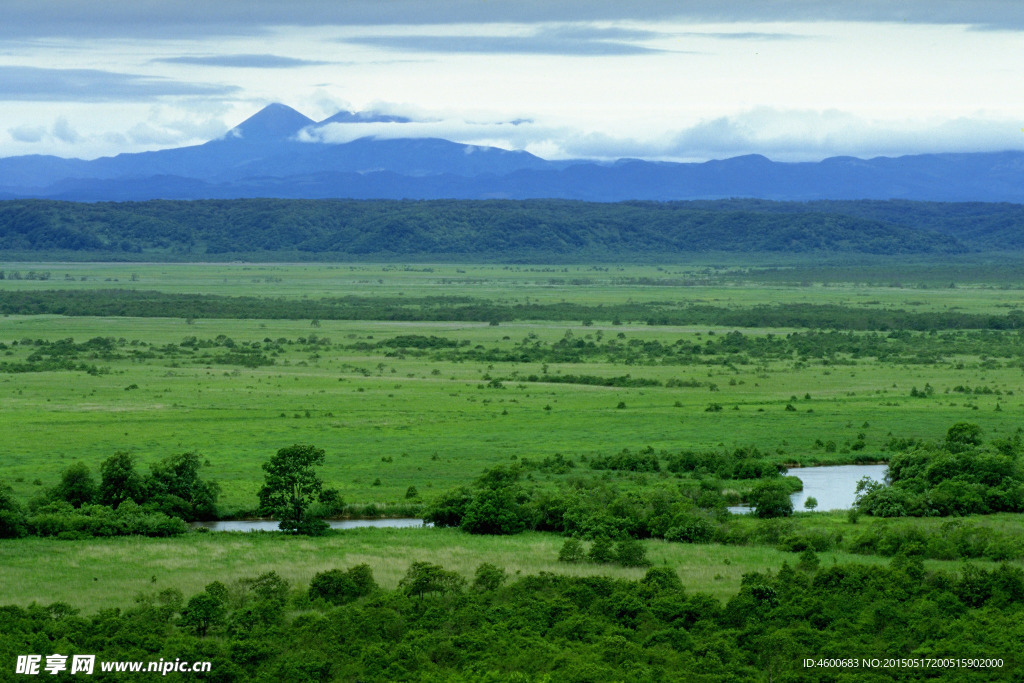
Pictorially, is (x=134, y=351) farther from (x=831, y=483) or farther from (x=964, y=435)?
(x=964, y=435)

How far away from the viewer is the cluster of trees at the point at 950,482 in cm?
4375

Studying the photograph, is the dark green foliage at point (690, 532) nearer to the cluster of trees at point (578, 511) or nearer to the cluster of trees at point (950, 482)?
the cluster of trees at point (578, 511)

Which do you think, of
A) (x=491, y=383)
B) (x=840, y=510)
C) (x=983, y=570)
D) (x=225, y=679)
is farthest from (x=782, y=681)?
(x=491, y=383)

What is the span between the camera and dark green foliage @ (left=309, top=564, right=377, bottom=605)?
3216cm

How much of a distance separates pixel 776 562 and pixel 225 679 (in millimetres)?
16627

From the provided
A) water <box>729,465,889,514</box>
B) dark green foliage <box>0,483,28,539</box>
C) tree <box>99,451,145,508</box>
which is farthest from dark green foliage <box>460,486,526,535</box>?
dark green foliage <box>0,483,28,539</box>

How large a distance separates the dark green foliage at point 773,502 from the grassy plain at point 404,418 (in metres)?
5.32

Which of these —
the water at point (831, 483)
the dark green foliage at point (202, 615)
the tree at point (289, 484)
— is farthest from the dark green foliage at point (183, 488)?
the water at point (831, 483)

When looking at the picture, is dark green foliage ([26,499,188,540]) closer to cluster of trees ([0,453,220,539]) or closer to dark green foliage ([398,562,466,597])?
cluster of trees ([0,453,220,539])

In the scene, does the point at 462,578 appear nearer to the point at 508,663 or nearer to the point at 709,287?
the point at 508,663

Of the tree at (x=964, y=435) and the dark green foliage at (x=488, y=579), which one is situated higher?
the tree at (x=964, y=435)

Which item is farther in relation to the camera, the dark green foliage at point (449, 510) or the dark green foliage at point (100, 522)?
the dark green foliage at point (449, 510)

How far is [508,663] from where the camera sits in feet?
87.7

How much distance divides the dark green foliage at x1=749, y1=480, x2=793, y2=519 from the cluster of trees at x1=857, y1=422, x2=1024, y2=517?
8.74 feet
